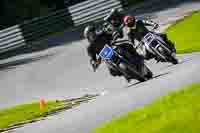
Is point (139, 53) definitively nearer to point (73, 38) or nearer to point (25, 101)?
point (25, 101)

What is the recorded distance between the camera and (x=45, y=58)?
1128 inches

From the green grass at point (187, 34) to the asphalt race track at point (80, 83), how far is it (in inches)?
53.0

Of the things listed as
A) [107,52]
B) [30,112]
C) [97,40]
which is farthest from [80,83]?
[107,52]

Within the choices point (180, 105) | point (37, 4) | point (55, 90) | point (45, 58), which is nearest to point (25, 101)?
point (55, 90)

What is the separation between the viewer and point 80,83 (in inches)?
843

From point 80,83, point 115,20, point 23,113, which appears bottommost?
point 23,113

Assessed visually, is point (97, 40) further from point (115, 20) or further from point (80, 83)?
point (80, 83)

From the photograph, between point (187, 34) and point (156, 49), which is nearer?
point (156, 49)

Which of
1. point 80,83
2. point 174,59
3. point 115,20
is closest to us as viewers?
point 115,20

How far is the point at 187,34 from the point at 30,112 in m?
9.44

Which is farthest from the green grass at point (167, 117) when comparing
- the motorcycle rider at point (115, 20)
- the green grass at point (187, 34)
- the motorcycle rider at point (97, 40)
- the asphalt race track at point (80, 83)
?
the green grass at point (187, 34)

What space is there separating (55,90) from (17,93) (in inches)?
83.4

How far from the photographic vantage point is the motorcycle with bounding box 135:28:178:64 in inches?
704

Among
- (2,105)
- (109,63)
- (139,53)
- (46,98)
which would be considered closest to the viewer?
(109,63)
